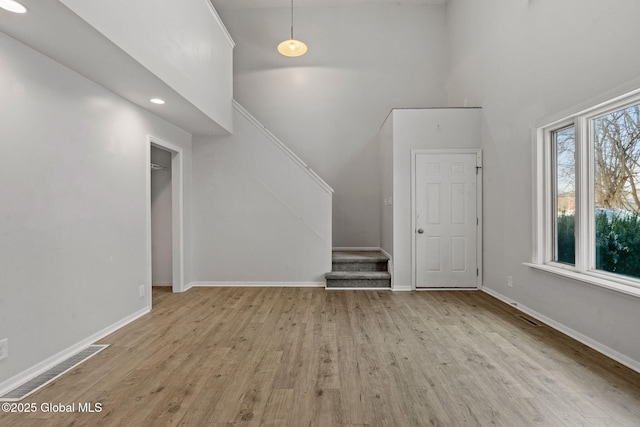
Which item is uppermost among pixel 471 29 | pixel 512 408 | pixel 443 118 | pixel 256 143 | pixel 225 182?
pixel 471 29

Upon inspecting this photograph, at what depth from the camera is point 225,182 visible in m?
5.18

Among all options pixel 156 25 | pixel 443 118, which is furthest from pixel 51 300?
pixel 443 118

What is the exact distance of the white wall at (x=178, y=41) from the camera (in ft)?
7.29

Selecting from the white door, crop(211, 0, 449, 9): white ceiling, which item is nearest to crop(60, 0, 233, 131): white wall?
crop(211, 0, 449, 9): white ceiling

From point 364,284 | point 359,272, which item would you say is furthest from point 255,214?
point 364,284

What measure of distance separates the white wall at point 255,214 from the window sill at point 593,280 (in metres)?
2.94

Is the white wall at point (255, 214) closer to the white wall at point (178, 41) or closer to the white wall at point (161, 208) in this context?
the white wall at point (161, 208)

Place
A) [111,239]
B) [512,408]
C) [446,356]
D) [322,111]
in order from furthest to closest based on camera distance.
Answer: [322,111]
[111,239]
[446,356]
[512,408]

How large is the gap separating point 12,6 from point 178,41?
1510 millimetres

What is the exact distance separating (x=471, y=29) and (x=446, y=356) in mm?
5276

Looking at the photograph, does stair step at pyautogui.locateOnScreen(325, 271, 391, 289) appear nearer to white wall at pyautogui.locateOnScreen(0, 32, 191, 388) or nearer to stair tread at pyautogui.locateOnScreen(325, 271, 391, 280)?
stair tread at pyautogui.locateOnScreen(325, 271, 391, 280)

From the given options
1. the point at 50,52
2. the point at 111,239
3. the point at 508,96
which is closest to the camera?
the point at 50,52

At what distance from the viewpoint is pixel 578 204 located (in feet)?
10.2

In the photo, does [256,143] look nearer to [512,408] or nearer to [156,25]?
[156,25]
